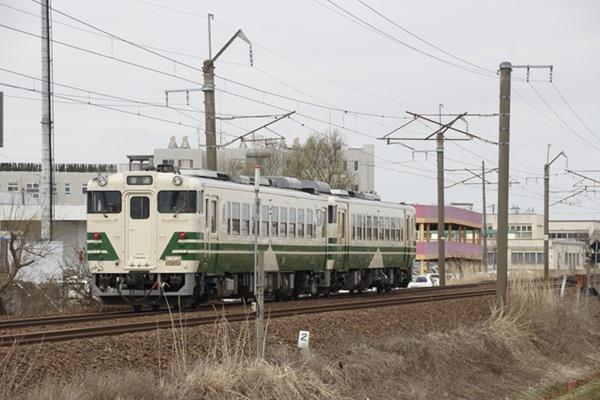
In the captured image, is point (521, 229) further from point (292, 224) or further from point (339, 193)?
point (292, 224)

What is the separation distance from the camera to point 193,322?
1941 centimetres

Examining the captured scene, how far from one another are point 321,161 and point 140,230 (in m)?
44.8

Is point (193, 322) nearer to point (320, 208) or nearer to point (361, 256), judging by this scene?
point (320, 208)

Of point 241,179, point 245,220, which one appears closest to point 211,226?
point 245,220

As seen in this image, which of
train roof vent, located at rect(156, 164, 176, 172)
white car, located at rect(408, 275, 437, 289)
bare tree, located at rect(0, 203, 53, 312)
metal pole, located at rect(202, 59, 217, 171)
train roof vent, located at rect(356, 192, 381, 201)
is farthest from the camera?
white car, located at rect(408, 275, 437, 289)

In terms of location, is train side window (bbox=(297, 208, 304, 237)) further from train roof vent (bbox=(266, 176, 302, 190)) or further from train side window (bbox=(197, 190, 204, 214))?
train side window (bbox=(197, 190, 204, 214))

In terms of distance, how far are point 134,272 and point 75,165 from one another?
69863 millimetres

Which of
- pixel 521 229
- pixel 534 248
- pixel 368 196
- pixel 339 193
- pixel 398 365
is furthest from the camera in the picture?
pixel 521 229

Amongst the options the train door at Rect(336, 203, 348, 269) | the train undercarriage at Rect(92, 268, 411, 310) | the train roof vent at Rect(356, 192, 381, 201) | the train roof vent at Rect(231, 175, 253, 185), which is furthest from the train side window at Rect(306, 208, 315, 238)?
the train roof vent at Rect(356, 192, 381, 201)

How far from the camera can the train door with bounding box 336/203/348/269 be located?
3306cm

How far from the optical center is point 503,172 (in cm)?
2683

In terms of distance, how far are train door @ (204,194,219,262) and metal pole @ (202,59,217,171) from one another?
12.9ft

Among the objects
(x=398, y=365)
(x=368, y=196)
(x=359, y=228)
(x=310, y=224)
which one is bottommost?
(x=398, y=365)

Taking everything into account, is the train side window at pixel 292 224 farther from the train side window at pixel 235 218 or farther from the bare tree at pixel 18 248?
the bare tree at pixel 18 248
